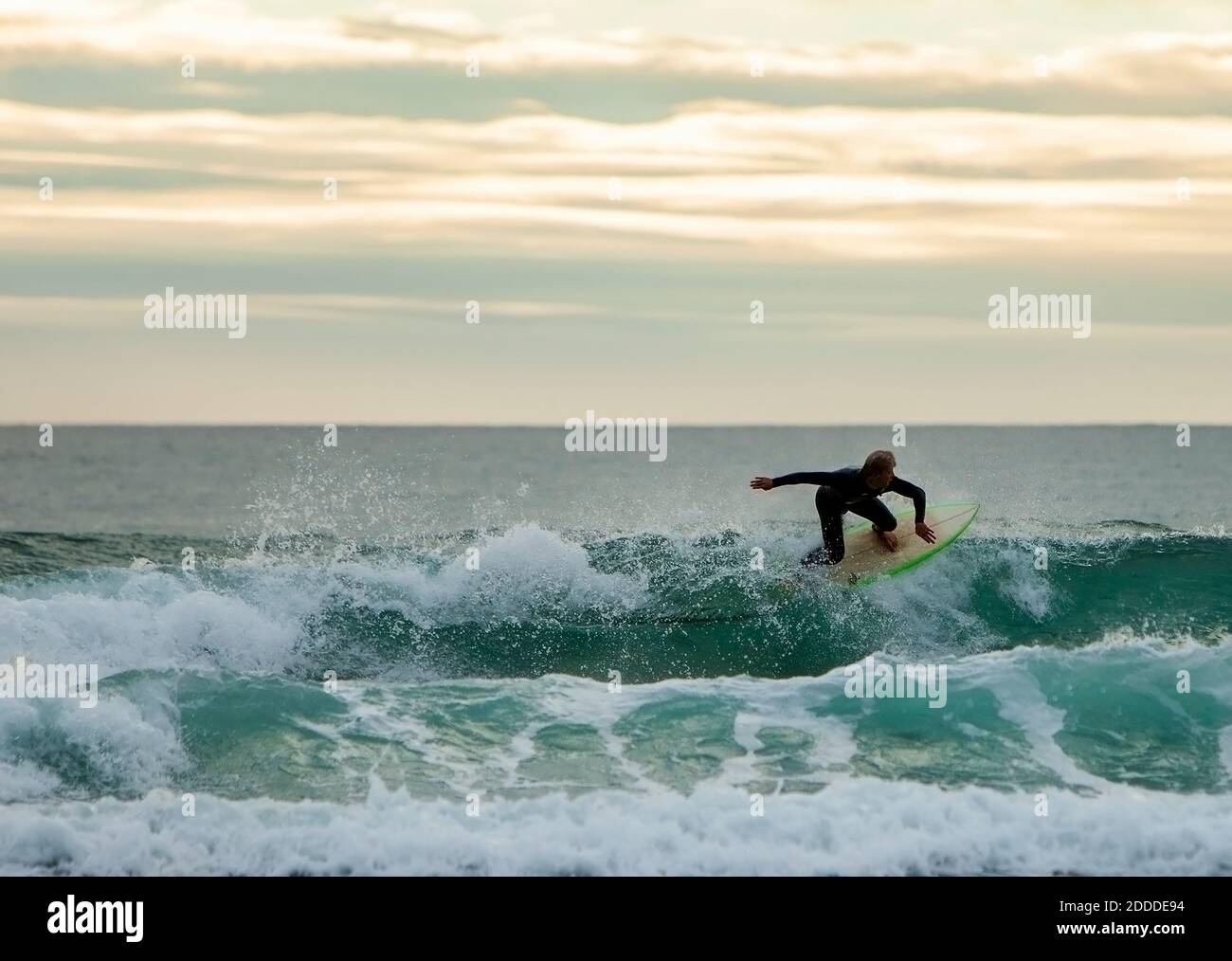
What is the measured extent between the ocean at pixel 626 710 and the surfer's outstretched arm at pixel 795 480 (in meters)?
1.59

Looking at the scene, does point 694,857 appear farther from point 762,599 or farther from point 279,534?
point 279,534

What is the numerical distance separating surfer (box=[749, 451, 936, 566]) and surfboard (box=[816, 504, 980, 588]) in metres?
0.15

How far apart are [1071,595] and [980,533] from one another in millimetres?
1942

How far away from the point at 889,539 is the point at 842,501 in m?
1.16

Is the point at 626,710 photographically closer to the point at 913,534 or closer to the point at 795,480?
the point at 795,480

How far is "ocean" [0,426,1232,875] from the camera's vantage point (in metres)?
9.57

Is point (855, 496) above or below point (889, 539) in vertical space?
above

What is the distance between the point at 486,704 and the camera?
12.4 meters

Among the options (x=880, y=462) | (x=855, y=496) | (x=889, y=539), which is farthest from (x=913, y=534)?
(x=880, y=462)

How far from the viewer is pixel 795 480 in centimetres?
1416

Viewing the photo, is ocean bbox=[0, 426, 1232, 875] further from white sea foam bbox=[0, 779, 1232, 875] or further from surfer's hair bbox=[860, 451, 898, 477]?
surfer's hair bbox=[860, 451, 898, 477]

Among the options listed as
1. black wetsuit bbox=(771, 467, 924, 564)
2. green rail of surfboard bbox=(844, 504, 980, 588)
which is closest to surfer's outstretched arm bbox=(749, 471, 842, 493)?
black wetsuit bbox=(771, 467, 924, 564)

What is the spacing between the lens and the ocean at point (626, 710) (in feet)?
31.4
